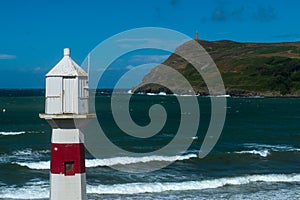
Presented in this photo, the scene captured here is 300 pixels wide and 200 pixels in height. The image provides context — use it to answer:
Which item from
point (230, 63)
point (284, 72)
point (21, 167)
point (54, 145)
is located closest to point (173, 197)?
point (21, 167)

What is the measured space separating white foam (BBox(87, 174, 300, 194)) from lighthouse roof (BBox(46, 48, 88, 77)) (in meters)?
12.7

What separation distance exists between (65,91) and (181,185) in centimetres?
1411

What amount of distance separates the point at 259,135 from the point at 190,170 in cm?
2149

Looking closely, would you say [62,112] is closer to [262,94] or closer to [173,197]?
[173,197]

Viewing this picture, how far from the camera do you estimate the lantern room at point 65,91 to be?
540cm

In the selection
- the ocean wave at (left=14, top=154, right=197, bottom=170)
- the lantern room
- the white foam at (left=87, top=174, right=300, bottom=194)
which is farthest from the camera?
the ocean wave at (left=14, top=154, right=197, bottom=170)

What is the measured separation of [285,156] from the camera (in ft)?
94.5

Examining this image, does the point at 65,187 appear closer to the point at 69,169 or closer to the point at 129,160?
the point at 69,169

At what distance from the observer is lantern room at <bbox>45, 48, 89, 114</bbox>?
540 centimetres

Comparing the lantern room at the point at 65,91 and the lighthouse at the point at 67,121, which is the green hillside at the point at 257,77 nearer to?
the lighthouse at the point at 67,121

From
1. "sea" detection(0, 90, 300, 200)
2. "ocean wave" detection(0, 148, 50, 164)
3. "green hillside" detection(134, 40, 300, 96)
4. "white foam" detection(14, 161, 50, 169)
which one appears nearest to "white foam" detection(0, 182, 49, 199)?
"sea" detection(0, 90, 300, 200)

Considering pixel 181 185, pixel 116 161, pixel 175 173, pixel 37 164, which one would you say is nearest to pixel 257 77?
pixel 116 161

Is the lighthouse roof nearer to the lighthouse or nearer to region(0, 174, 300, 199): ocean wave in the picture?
the lighthouse

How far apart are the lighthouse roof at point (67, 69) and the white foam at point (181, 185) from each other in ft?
41.8
